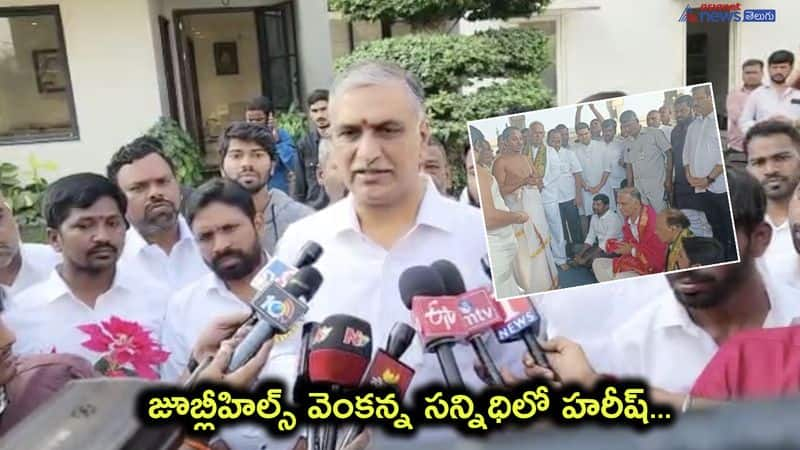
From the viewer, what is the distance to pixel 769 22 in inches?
329

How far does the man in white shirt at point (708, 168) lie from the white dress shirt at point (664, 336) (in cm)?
20

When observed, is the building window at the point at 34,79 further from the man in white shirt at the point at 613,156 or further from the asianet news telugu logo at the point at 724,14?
the asianet news telugu logo at the point at 724,14

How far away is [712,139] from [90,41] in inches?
245

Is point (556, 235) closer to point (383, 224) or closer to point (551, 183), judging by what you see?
point (551, 183)

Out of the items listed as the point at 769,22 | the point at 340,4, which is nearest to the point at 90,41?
the point at 340,4

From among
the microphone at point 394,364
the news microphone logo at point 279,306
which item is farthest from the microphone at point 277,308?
the microphone at point 394,364

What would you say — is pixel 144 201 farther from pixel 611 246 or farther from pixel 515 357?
pixel 611 246

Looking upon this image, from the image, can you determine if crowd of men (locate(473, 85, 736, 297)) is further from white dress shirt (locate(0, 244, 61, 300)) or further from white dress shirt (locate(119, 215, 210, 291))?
white dress shirt (locate(0, 244, 61, 300))

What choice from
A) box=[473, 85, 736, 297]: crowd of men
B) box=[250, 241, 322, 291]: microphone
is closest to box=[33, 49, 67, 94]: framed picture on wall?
box=[250, 241, 322, 291]: microphone

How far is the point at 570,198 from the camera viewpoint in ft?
6.14

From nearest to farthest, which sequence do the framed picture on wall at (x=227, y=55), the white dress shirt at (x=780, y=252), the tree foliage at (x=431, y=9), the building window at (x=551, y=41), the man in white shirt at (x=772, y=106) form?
the white dress shirt at (x=780, y=252) < the man in white shirt at (x=772, y=106) < the tree foliage at (x=431, y=9) < the building window at (x=551, y=41) < the framed picture on wall at (x=227, y=55)

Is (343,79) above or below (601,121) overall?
above

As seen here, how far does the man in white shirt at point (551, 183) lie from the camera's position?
1826 mm

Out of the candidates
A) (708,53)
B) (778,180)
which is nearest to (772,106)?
(778,180)
